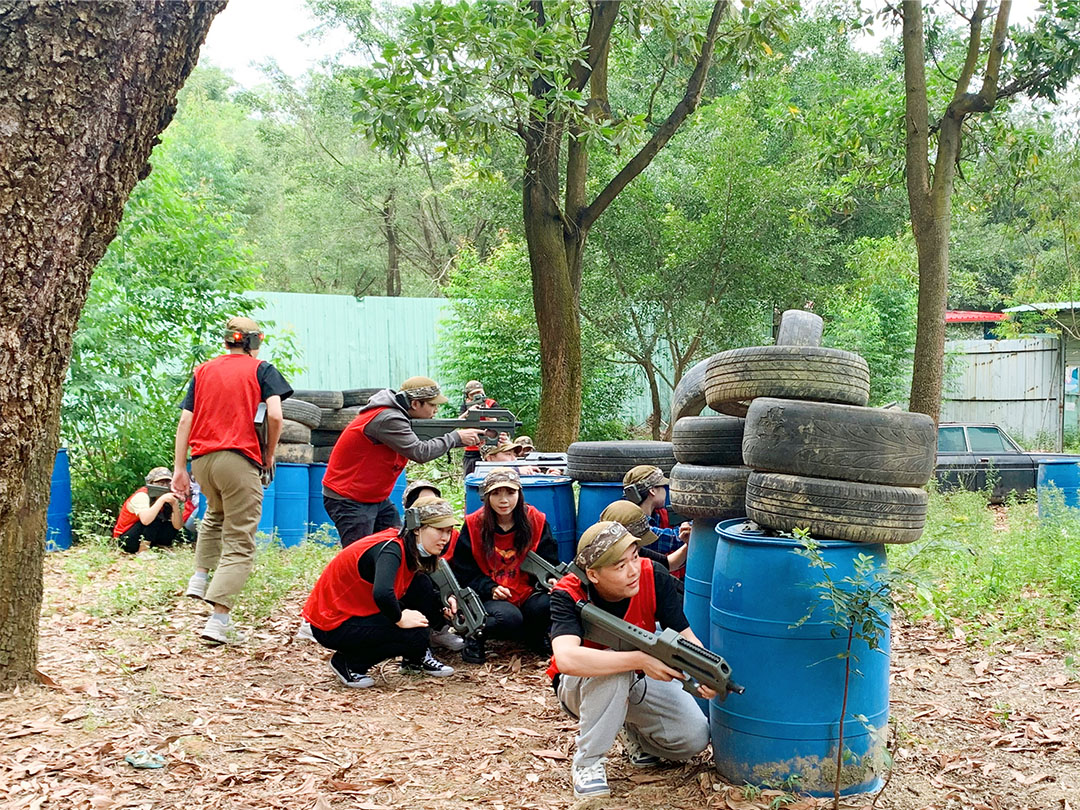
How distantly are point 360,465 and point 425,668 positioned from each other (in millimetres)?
1359

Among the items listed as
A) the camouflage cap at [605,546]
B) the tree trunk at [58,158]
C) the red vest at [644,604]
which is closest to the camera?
the tree trunk at [58,158]

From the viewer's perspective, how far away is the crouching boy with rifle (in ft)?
12.3

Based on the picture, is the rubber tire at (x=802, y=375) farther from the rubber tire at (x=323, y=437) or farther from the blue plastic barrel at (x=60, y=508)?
the rubber tire at (x=323, y=437)

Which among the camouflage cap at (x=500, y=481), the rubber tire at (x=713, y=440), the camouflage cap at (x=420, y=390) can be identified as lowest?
the camouflage cap at (x=500, y=481)

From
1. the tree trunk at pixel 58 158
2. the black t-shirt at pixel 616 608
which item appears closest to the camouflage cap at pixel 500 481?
the black t-shirt at pixel 616 608

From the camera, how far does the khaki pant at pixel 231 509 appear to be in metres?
5.81

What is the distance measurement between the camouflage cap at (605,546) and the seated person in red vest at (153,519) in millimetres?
5831

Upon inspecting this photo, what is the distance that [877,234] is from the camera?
21.4m

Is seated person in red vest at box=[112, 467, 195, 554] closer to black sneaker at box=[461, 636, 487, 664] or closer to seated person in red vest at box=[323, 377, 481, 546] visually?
seated person in red vest at box=[323, 377, 481, 546]

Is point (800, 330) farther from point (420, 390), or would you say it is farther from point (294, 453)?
point (294, 453)

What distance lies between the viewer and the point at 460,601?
535cm

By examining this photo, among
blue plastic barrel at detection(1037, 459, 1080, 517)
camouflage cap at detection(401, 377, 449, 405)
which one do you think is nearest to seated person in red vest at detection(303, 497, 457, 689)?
camouflage cap at detection(401, 377, 449, 405)

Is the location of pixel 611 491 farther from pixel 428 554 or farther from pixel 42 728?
pixel 42 728

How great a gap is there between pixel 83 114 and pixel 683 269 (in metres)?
12.6
